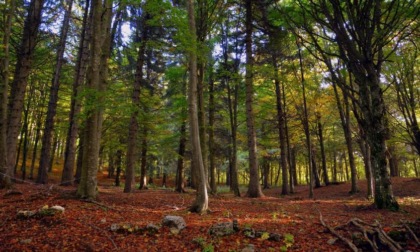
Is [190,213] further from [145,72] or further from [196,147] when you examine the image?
[145,72]

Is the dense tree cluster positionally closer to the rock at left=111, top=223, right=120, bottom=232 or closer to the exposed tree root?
the rock at left=111, top=223, right=120, bottom=232

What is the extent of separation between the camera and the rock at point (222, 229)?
517 cm

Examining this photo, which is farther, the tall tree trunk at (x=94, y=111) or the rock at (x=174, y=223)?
the tall tree trunk at (x=94, y=111)

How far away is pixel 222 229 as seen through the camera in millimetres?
5246

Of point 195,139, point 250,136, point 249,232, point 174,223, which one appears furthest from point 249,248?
point 250,136

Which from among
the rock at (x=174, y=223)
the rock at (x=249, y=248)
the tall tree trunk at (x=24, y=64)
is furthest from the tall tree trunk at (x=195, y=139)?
the tall tree trunk at (x=24, y=64)

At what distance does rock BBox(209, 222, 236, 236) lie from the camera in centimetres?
517

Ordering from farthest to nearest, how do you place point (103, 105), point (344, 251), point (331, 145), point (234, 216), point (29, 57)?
1. point (331, 145)
2. point (29, 57)
3. point (103, 105)
4. point (234, 216)
5. point (344, 251)

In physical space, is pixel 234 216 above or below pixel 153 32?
below

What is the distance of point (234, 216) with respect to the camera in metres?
7.24

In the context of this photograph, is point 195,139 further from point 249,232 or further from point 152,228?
point 249,232

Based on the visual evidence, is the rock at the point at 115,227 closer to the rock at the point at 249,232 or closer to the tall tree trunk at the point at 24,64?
the rock at the point at 249,232

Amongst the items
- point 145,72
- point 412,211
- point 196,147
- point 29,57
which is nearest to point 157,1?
point 196,147

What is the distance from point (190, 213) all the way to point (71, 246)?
3309mm
